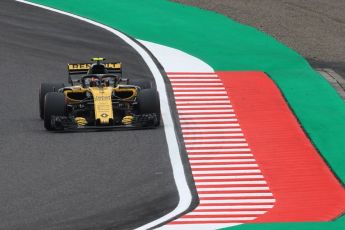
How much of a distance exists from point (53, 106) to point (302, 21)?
45.1ft

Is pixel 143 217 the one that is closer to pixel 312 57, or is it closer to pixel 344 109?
pixel 344 109

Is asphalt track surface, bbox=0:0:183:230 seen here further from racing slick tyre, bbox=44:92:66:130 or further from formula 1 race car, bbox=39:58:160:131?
racing slick tyre, bbox=44:92:66:130

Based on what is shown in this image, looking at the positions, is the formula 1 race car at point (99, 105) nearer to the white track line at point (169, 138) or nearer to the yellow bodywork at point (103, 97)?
the yellow bodywork at point (103, 97)

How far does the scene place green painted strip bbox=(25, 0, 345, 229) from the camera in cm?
2408

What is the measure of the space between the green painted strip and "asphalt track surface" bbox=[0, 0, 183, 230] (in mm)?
2193

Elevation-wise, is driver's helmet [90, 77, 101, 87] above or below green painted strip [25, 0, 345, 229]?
below

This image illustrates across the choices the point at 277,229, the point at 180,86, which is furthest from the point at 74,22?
the point at 277,229

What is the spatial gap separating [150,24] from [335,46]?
16.6 feet

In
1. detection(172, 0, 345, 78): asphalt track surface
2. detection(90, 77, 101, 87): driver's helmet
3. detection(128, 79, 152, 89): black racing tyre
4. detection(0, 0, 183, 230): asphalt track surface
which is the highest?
detection(172, 0, 345, 78): asphalt track surface

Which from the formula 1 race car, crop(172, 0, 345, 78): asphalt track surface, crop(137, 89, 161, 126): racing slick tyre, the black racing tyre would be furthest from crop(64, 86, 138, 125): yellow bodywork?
crop(172, 0, 345, 78): asphalt track surface

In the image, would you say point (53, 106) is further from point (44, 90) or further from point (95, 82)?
point (44, 90)

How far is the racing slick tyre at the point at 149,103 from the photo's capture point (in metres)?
23.2

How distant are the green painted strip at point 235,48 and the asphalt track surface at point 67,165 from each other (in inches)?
86.4

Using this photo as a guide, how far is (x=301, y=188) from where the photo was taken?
19922 mm
